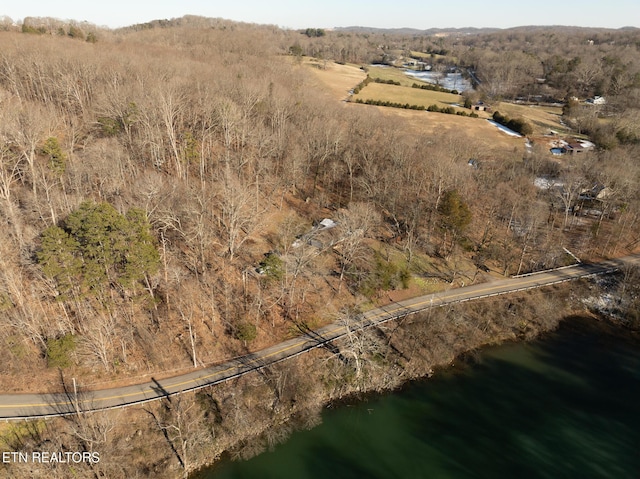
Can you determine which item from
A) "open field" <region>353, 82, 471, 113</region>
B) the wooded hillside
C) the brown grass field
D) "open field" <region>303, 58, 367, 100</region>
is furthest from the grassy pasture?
the wooded hillside

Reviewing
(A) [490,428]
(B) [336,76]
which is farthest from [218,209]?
(B) [336,76]

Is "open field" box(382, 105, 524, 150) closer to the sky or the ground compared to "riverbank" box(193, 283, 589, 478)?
closer to the sky

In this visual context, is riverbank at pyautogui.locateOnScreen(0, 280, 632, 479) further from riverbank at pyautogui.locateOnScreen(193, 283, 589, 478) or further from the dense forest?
the dense forest

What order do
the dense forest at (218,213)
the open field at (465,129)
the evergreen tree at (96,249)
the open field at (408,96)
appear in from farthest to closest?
the open field at (408,96), the open field at (465,129), the dense forest at (218,213), the evergreen tree at (96,249)

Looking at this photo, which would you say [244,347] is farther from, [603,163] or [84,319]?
[603,163]

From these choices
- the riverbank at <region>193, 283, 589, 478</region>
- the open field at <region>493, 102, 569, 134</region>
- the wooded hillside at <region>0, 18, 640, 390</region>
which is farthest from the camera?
the open field at <region>493, 102, 569, 134</region>

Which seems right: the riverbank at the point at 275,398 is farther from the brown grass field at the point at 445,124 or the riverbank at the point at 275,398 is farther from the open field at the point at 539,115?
the open field at the point at 539,115

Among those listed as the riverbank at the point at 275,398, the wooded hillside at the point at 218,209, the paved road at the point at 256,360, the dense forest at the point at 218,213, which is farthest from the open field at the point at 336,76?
the riverbank at the point at 275,398
